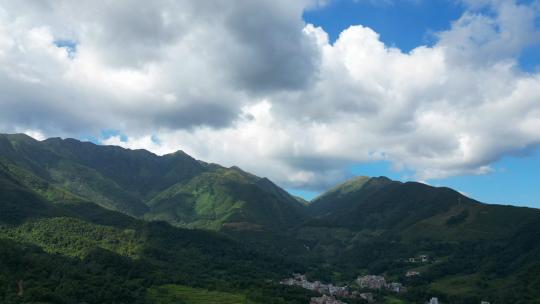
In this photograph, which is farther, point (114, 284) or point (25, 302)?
point (114, 284)

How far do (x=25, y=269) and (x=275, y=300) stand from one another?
96.6m

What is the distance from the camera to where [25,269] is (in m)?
162

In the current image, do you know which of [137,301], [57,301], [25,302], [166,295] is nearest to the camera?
[25,302]

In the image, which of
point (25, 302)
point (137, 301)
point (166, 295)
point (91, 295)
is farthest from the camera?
point (166, 295)

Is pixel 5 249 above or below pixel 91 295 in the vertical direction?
above

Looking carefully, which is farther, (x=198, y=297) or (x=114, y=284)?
(x=198, y=297)

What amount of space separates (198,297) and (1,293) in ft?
261

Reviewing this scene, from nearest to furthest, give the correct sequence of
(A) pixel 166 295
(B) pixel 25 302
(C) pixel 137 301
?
Answer: (B) pixel 25 302, (C) pixel 137 301, (A) pixel 166 295

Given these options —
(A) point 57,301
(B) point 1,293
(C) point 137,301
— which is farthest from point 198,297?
(B) point 1,293

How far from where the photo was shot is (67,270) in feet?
569

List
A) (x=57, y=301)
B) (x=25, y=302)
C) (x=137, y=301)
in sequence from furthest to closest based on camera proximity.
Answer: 1. (x=137, y=301)
2. (x=57, y=301)
3. (x=25, y=302)

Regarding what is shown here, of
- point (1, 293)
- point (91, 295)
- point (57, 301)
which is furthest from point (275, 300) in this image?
point (1, 293)

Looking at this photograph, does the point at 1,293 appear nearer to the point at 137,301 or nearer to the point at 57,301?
the point at 57,301

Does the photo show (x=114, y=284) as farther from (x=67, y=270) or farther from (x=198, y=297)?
(x=198, y=297)
